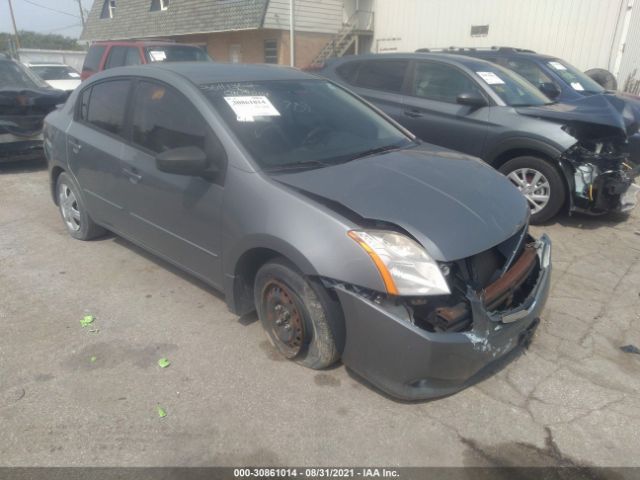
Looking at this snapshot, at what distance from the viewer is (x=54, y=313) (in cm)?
365

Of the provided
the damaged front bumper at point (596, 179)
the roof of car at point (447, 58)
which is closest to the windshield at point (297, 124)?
the damaged front bumper at point (596, 179)

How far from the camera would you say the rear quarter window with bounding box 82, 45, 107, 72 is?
1068cm

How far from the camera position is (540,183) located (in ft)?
17.7

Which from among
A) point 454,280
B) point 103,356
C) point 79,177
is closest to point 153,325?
point 103,356

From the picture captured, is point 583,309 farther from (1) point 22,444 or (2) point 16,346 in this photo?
(2) point 16,346

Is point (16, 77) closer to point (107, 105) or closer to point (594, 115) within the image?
Result: point (107, 105)

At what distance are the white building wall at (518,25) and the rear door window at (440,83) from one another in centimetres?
1131

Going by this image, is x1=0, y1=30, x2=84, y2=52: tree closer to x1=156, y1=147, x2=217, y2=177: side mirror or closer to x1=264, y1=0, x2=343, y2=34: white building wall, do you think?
x1=264, y1=0, x2=343, y2=34: white building wall

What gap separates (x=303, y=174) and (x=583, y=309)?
2.40 metres

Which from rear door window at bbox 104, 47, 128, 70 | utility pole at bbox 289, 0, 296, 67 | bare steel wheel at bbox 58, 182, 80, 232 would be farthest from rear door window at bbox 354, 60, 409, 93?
utility pole at bbox 289, 0, 296, 67

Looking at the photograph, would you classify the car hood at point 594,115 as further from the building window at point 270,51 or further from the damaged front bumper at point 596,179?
the building window at point 270,51

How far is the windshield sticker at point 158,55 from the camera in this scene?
9961 millimetres

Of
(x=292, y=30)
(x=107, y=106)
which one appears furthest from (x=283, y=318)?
(x=292, y=30)

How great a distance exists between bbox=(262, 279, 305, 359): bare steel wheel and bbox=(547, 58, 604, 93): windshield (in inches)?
278
